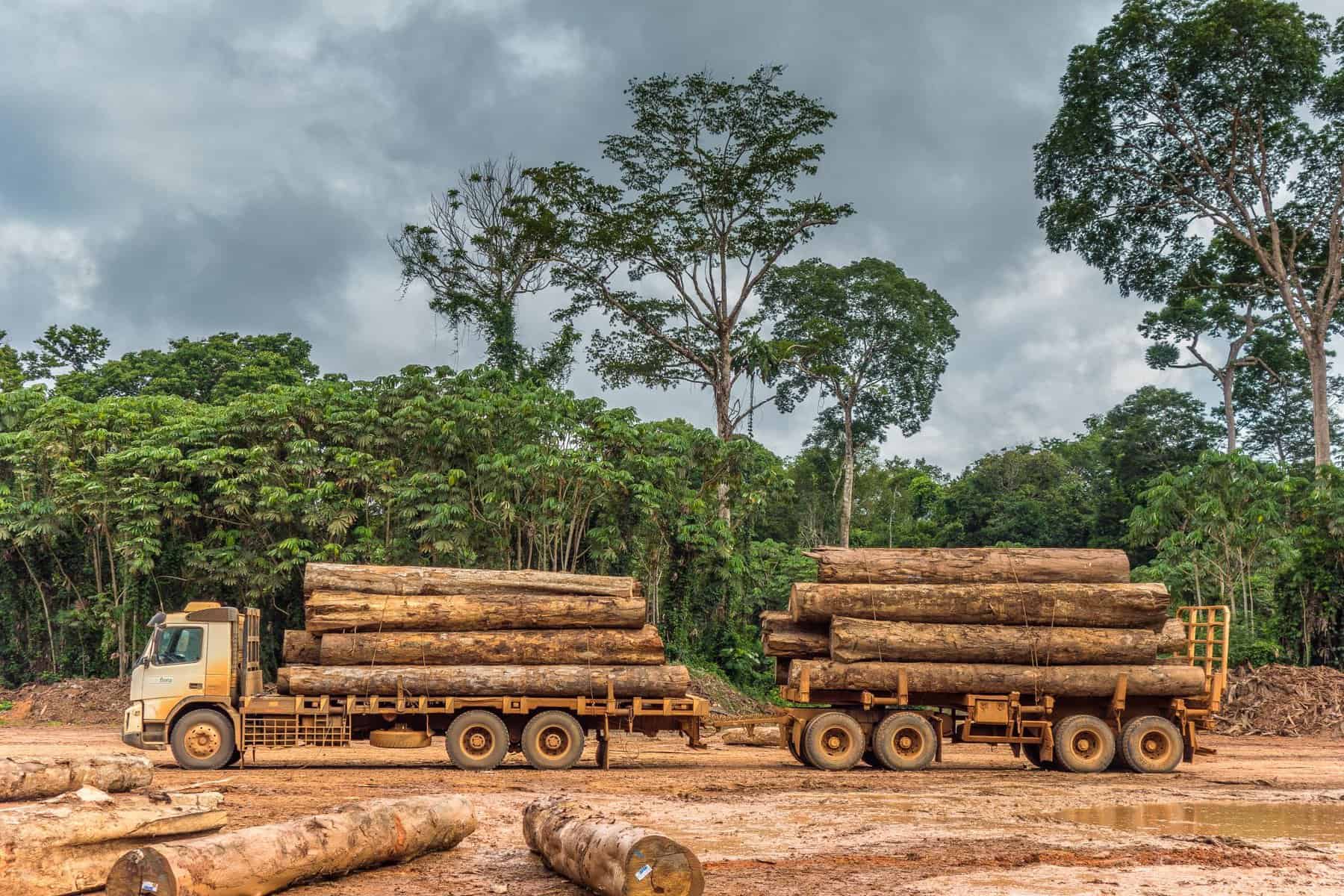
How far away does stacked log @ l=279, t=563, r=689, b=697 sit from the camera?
1822 cm

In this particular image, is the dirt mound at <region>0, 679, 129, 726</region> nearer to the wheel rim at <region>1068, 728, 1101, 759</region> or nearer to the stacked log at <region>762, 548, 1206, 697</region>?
the stacked log at <region>762, 548, 1206, 697</region>

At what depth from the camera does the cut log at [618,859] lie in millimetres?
7617

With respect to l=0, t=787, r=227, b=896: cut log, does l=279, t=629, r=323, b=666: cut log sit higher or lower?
higher

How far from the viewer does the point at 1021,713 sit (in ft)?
61.0

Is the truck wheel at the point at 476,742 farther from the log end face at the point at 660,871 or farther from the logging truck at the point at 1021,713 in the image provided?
the log end face at the point at 660,871

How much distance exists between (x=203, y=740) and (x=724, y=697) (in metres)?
13.4

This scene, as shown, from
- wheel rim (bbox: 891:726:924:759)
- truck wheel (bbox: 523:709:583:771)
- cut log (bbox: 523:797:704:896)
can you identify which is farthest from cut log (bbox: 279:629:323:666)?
cut log (bbox: 523:797:704:896)

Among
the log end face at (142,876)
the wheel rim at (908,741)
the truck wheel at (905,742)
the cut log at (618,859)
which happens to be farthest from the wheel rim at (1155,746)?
the log end face at (142,876)

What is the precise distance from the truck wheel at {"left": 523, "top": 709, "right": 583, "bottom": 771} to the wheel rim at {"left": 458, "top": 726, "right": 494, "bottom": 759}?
530mm

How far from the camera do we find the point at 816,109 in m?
35.5

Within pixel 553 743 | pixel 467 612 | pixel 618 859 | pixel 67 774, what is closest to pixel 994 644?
pixel 553 743

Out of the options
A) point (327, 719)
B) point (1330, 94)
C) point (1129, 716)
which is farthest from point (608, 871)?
point (1330, 94)

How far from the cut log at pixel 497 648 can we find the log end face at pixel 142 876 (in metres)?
11.0

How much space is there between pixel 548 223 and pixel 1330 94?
22883mm
